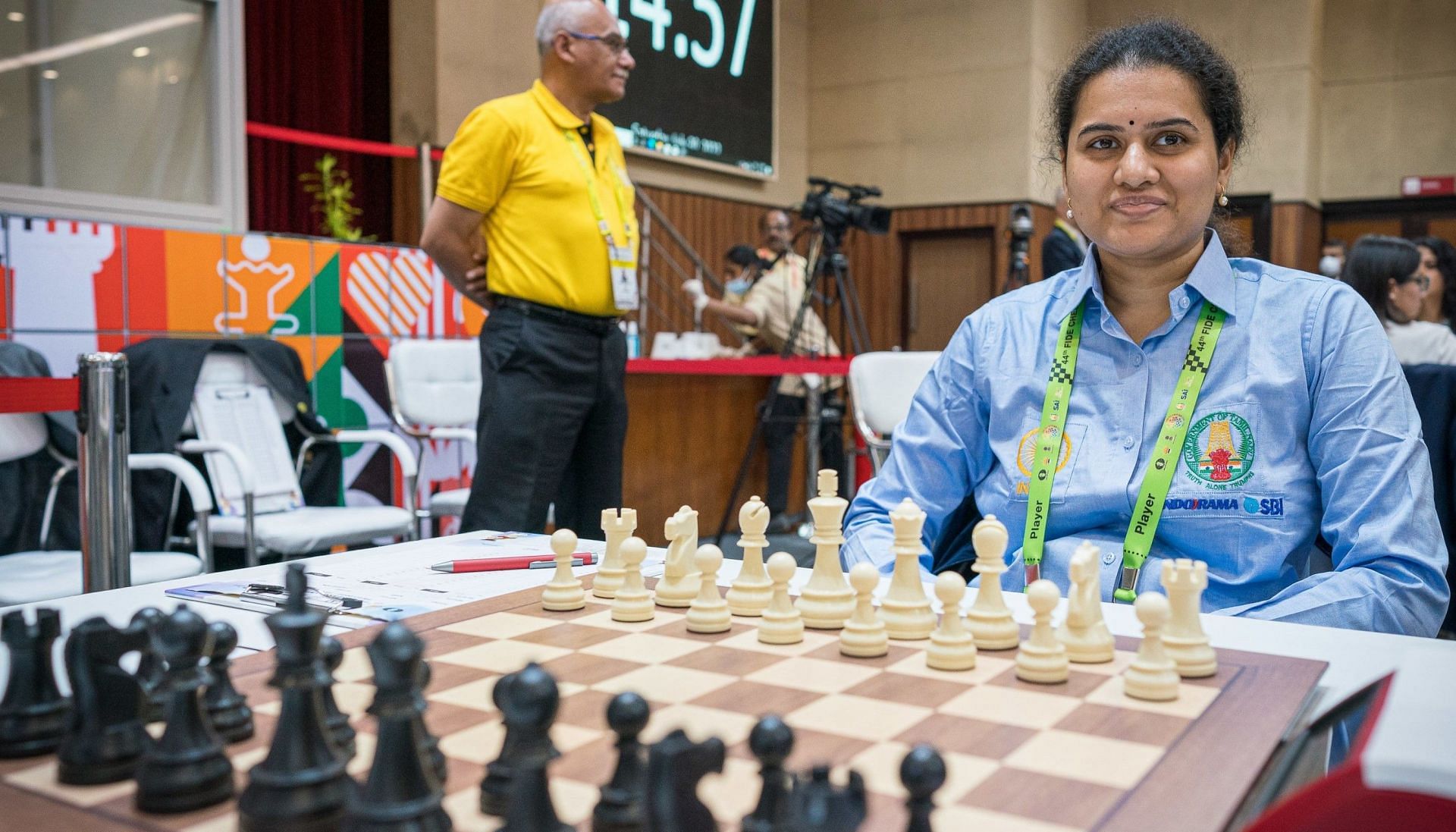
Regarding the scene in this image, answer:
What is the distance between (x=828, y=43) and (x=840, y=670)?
9784mm

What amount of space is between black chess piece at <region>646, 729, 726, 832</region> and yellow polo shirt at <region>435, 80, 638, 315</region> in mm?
2152

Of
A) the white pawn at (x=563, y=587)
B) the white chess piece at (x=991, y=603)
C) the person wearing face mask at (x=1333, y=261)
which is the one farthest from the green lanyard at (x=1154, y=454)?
the person wearing face mask at (x=1333, y=261)

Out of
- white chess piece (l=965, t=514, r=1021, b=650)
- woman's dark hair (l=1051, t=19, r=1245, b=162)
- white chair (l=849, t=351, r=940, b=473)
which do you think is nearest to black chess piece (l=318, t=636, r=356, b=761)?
white chess piece (l=965, t=514, r=1021, b=650)

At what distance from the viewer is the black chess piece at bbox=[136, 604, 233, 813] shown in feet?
1.91

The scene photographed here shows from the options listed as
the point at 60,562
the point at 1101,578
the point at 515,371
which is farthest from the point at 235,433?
the point at 1101,578

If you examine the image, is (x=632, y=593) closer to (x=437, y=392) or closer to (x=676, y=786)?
(x=676, y=786)

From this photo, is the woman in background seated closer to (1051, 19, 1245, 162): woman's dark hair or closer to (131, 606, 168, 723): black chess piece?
(1051, 19, 1245, 162): woman's dark hair

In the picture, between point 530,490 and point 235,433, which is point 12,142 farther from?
point 530,490

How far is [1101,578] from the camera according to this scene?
4.41 ft

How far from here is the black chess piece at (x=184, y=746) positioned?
1.91 feet

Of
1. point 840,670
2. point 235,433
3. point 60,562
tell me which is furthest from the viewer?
point 235,433

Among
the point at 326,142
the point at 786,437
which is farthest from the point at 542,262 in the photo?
the point at 326,142

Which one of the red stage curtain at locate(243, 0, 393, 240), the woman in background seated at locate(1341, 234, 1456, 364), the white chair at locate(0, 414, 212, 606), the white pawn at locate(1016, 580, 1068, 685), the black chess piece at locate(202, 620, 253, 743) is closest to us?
the black chess piece at locate(202, 620, 253, 743)

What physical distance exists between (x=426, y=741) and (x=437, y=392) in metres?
3.38
